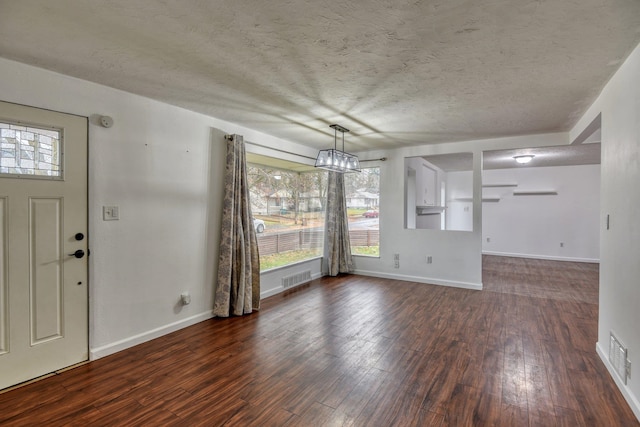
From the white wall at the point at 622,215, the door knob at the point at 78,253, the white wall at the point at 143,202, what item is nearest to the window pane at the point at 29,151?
the white wall at the point at 143,202

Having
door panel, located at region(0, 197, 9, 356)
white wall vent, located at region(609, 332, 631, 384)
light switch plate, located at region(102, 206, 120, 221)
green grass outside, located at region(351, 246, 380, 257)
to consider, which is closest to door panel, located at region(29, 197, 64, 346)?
door panel, located at region(0, 197, 9, 356)

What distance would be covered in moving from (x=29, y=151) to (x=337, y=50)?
2.45 metres

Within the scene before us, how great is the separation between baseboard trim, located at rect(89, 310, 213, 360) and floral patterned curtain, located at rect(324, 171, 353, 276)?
272 cm

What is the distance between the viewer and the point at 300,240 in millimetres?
5629

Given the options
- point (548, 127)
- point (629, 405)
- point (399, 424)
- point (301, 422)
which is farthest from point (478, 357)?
point (548, 127)

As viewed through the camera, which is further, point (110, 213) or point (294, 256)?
point (294, 256)

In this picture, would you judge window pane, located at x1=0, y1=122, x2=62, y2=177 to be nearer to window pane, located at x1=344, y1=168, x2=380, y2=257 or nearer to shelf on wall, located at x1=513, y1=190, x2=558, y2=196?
window pane, located at x1=344, y1=168, x2=380, y2=257

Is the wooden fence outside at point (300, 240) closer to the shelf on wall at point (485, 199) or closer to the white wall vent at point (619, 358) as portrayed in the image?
the white wall vent at point (619, 358)

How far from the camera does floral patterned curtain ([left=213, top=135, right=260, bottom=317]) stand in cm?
371

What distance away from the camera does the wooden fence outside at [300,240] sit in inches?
191

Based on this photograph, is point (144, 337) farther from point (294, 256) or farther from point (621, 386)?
point (621, 386)

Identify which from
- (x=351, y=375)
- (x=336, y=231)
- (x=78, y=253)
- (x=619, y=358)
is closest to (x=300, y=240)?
(x=336, y=231)

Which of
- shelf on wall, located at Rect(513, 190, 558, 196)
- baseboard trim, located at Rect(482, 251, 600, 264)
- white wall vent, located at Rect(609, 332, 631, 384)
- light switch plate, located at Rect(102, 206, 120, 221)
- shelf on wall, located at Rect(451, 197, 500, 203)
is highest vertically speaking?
shelf on wall, located at Rect(513, 190, 558, 196)

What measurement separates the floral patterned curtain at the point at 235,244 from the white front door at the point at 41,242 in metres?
Answer: 1.35
